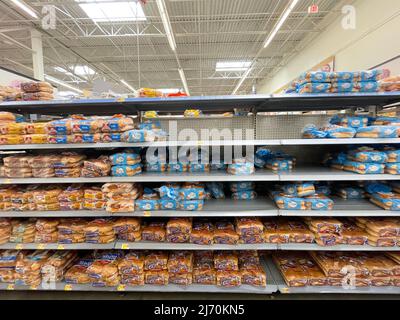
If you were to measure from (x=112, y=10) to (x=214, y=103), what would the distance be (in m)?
5.10

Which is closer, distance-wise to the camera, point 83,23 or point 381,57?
point 381,57

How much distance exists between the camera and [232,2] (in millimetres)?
5242

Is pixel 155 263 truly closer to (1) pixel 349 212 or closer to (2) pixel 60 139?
(2) pixel 60 139

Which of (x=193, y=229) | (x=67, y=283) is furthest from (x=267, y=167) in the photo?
(x=67, y=283)

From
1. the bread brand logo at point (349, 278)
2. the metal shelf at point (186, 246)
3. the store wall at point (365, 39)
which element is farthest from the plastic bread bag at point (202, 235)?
the store wall at point (365, 39)

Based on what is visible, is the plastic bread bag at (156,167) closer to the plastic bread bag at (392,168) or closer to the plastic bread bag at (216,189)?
the plastic bread bag at (216,189)

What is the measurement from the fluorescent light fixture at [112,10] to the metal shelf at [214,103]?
12.1 feet

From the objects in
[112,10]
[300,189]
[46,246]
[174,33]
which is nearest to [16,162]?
[46,246]

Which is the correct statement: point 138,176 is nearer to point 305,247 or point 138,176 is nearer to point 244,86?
point 305,247

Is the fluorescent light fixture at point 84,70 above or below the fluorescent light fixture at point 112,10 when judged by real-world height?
above

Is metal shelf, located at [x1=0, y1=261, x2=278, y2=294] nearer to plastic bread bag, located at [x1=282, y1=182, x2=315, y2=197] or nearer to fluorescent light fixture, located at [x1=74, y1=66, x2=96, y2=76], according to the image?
plastic bread bag, located at [x1=282, y1=182, x2=315, y2=197]

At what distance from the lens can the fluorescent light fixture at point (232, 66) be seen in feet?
31.2
